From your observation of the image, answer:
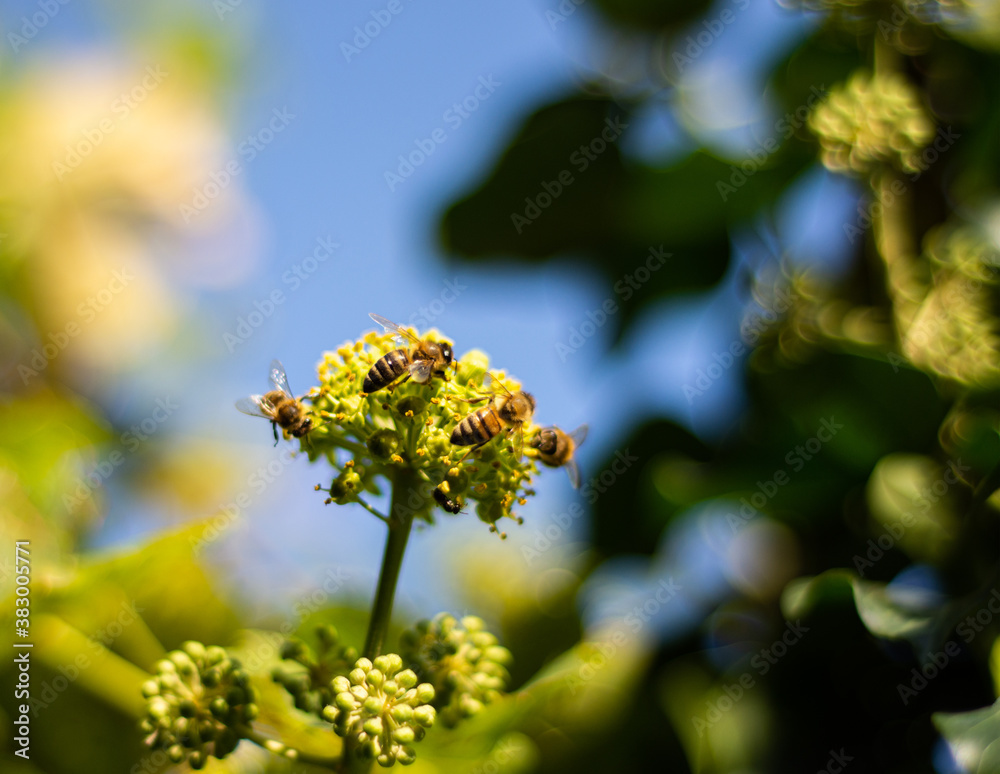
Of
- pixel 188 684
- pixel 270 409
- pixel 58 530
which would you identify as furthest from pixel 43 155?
pixel 188 684

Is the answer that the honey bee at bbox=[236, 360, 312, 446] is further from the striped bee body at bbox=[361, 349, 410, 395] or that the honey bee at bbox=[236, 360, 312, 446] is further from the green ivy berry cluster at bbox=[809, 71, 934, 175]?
the green ivy berry cluster at bbox=[809, 71, 934, 175]

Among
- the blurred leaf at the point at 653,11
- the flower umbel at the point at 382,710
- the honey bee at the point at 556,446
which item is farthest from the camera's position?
the blurred leaf at the point at 653,11

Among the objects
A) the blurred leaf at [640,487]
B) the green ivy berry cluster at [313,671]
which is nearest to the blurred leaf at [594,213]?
the blurred leaf at [640,487]

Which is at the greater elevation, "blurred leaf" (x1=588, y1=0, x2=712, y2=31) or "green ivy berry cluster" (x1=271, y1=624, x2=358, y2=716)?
"blurred leaf" (x1=588, y1=0, x2=712, y2=31)

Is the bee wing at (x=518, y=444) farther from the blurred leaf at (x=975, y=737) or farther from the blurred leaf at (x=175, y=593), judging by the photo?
the blurred leaf at (x=975, y=737)

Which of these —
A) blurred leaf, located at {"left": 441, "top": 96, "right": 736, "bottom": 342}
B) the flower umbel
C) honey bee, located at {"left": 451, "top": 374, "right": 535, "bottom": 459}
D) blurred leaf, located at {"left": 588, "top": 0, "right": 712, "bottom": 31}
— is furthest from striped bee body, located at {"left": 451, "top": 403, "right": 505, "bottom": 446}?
blurred leaf, located at {"left": 588, "top": 0, "right": 712, "bottom": 31}

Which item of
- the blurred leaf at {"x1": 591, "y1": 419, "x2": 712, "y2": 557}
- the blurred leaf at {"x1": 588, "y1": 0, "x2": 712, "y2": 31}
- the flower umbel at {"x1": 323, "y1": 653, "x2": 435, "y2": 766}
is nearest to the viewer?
the flower umbel at {"x1": 323, "y1": 653, "x2": 435, "y2": 766}
